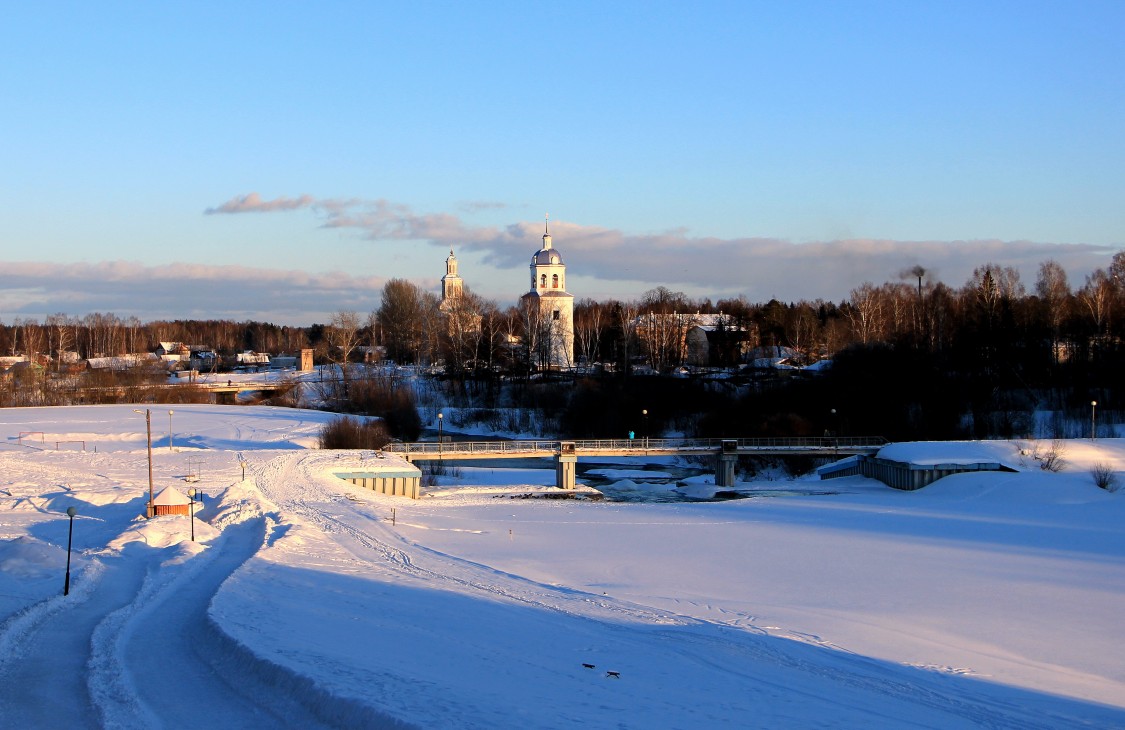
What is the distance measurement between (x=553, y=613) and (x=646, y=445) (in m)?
33.9

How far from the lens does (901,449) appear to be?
46625 millimetres

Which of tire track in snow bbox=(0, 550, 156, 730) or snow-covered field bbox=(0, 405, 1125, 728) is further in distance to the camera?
snow-covered field bbox=(0, 405, 1125, 728)

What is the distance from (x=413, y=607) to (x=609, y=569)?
7.54 m

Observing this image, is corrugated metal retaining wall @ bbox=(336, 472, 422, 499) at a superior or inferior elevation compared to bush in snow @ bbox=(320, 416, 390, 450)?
inferior

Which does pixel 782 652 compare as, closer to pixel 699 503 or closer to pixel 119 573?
pixel 119 573

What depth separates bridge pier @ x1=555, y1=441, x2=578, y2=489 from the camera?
4753cm

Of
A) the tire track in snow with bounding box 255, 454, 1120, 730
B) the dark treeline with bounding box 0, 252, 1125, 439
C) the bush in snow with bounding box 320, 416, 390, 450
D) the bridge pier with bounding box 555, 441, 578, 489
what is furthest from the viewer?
the dark treeline with bounding box 0, 252, 1125, 439

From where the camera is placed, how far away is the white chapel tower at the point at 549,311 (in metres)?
88.0

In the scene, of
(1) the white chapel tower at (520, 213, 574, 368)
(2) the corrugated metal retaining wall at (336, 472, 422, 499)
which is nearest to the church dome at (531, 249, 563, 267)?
(1) the white chapel tower at (520, 213, 574, 368)

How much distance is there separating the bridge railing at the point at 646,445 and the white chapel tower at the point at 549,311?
34.1 meters

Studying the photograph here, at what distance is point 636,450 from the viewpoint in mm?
50375

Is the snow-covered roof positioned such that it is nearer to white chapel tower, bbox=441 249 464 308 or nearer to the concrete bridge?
the concrete bridge

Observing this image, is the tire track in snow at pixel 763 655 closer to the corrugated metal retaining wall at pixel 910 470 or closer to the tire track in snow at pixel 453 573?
the tire track in snow at pixel 453 573

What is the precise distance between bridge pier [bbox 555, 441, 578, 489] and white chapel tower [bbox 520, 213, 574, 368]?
3864 centimetres
